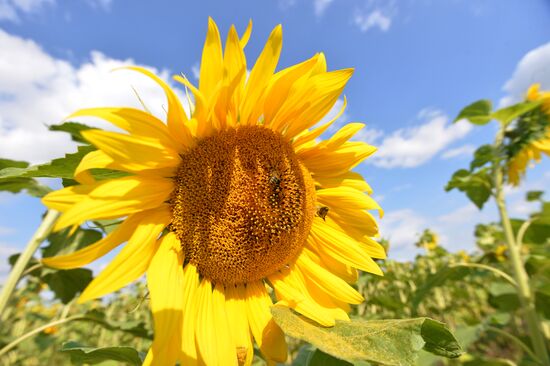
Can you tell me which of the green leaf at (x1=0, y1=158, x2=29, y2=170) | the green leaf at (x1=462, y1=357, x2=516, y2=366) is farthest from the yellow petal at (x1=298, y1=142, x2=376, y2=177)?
the green leaf at (x1=462, y1=357, x2=516, y2=366)

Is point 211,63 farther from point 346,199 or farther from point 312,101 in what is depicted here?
point 346,199

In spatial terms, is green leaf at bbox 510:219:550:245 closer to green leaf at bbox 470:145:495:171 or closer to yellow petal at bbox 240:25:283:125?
green leaf at bbox 470:145:495:171

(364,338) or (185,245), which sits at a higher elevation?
(185,245)

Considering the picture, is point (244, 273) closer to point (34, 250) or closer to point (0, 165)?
point (0, 165)

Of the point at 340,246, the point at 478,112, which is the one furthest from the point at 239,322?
the point at 478,112

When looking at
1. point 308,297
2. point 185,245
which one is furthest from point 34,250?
point 308,297

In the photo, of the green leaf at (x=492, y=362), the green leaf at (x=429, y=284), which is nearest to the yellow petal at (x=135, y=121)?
the green leaf at (x=429, y=284)

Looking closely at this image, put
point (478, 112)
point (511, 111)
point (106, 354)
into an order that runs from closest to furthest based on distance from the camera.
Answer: point (106, 354), point (511, 111), point (478, 112)
